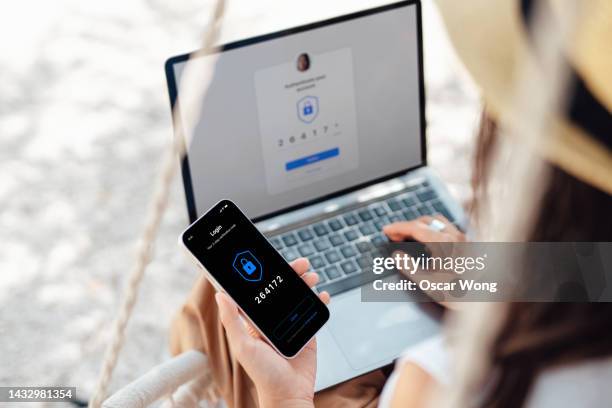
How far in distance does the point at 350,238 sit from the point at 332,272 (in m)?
0.06

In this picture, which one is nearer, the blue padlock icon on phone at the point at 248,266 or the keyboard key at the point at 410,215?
the blue padlock icon on phone at the point at 248,266

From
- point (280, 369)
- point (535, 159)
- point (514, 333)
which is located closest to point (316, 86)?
point (280, 369)

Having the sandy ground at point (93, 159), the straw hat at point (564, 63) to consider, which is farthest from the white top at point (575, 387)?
the sandy ground at point (93, 159)

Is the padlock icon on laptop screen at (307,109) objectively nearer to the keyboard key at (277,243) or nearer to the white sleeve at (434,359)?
the keyboard key at (277,243)

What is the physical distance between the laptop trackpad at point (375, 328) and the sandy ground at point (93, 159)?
0.64 metres

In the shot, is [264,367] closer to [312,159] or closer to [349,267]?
[349,267]

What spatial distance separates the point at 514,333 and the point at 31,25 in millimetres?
1780

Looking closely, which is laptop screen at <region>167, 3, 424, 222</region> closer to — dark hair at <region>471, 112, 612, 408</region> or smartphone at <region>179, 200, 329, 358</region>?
smartphone at <region>179, 200, 329, 358</region>

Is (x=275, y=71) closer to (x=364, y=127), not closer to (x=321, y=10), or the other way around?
(x=364, y=127)

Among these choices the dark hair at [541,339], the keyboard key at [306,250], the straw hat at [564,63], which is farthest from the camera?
the keyboard key at [306,250]

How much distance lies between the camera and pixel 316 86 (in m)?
1.05

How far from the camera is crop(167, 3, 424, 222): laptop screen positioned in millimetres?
1015

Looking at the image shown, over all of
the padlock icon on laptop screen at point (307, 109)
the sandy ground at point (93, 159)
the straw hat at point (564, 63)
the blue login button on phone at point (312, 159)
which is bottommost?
the sandy ground at point (93, 159)

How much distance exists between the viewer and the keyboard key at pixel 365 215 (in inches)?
42.9
